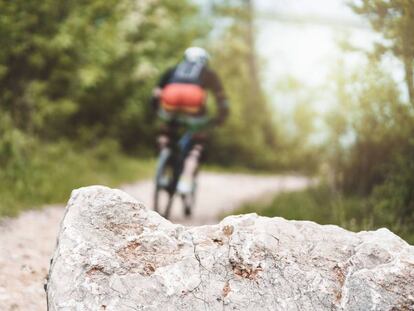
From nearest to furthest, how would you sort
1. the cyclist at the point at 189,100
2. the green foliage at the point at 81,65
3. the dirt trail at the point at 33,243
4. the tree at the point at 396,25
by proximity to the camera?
the dirt trail at the point at 33,243
the tree at the point at 396,25
the cyclist at the point at 189,100
the green foliage at the point at 81,65

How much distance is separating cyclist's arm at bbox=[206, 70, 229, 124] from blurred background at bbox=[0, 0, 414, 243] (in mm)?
1191

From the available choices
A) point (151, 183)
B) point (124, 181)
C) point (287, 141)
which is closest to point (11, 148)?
point (124, 181)

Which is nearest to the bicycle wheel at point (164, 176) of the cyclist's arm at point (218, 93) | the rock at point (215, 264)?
the cyclist's arm at point (218, 93)

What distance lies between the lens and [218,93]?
6.32 meters

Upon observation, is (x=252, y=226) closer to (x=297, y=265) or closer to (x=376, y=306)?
(x=297, y=265)

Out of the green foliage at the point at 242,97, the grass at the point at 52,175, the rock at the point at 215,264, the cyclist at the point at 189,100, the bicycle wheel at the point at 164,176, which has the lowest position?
the green foliage at the point at 242,97

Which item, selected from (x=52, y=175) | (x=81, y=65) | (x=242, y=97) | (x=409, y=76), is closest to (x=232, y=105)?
(x=242, y=97)

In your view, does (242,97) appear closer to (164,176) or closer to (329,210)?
(164,176)

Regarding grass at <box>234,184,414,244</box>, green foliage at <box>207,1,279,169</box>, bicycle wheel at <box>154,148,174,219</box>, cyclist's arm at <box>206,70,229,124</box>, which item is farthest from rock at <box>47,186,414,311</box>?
green foliage at <box>207,1,279,169</box>

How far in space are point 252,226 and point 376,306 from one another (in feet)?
2.38

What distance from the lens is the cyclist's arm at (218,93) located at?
624cm

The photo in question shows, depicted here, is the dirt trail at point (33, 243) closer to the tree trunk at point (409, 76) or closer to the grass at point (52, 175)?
the grass at point (52, 175)

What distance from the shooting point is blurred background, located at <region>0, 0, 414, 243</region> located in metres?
5.01

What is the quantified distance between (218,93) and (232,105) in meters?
8.97
